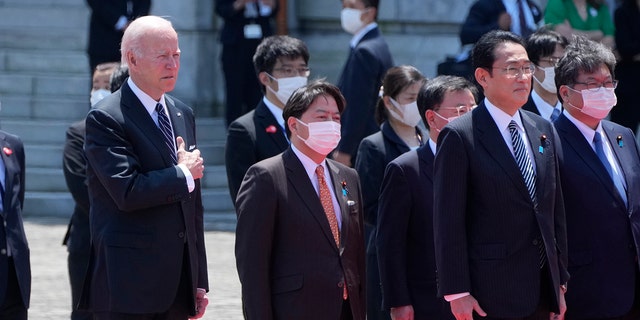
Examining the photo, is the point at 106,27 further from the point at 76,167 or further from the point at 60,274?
the point at 76,167

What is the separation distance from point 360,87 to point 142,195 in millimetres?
4081

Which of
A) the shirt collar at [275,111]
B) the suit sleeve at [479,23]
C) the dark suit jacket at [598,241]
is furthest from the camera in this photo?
the suit sleeve at [479,23]

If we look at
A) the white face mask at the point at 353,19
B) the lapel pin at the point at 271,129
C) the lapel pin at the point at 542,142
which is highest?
the lapel pin at the point at 542,142

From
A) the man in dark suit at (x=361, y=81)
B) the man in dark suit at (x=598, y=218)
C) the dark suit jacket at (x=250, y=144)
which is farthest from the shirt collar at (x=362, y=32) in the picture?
the man in dark suit at (x=598, y=218)

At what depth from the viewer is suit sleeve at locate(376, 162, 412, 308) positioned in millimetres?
6723

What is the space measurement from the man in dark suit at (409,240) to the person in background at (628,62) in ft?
17.0

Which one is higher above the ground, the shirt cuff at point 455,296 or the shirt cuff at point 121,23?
the shirt cuff at point 455,296

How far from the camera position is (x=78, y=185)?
8570 millimetres

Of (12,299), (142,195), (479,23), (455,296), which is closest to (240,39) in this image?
(479,23)

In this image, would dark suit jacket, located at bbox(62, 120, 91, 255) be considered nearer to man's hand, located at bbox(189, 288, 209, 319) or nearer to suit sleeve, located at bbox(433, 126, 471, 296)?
man's hand, located at bbox(189, 288, 209, 319)

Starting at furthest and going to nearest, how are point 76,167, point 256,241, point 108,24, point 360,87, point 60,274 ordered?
point 108,24 → point 60,274 → point 360,87 → point 76,167 → point 256,241

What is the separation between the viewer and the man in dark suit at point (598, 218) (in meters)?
6.64

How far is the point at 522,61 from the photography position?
6336mm

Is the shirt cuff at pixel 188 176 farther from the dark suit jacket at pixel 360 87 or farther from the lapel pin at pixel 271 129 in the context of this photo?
the dark suit jacket at pixel 360 87
